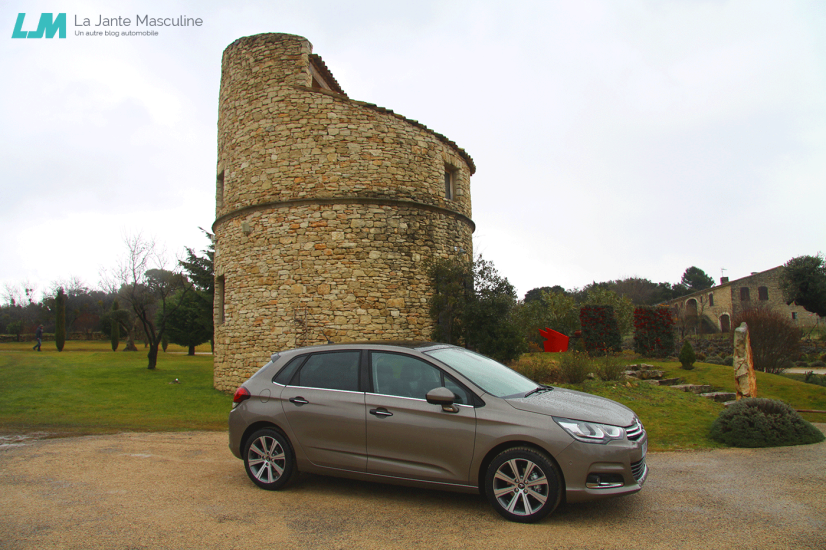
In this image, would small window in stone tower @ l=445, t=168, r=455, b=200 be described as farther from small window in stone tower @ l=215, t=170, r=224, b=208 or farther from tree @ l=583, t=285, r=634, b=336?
tree @ l=583, t=285, r=634, b=336

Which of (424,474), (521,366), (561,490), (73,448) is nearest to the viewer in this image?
(561,490)

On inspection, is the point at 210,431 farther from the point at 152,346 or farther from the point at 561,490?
the point at 152,346

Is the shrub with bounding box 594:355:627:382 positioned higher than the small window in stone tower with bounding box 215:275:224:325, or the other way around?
the small window in stone tower with bounding box 215:275:224:325

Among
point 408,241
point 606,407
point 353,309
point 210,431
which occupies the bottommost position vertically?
point 210,431

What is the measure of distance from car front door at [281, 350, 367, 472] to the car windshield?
0.86 metres

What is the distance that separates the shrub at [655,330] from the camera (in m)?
17.4

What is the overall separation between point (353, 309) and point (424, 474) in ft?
27.6

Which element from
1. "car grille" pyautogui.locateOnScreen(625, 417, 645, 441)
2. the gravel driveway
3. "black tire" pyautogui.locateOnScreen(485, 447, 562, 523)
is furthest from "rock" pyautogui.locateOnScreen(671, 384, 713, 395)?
"black tire" pyautogui.locateOnScreen(485, 447, 562, 523)

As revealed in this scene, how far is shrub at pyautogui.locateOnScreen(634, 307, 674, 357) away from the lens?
57.1 ft

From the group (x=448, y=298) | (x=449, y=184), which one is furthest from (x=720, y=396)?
(x=449, y=184)

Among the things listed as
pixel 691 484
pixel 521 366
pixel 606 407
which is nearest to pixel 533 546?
pixel 606 407

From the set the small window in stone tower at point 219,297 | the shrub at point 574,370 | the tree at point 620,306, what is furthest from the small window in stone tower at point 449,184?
the tree at point 620,306

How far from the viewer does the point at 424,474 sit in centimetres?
427

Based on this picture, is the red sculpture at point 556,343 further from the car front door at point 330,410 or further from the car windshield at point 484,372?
the car front door at point 330,410
